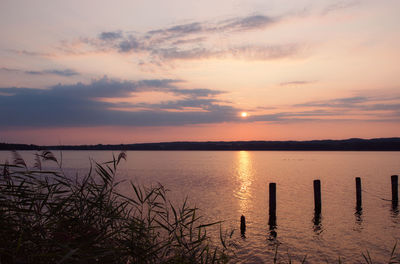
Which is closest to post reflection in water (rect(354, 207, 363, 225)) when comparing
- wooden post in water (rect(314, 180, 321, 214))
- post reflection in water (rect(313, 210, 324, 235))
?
post reflection in water (rect(313, 210, 324, 235))

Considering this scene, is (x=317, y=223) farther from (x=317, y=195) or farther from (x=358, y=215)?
(x=358, y=215)

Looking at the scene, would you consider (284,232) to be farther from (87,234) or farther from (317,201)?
(87,234)

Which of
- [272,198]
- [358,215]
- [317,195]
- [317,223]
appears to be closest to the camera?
[317,223]

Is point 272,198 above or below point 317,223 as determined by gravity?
above

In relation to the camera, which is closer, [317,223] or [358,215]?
[317,223]

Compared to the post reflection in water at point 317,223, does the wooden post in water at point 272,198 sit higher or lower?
higher

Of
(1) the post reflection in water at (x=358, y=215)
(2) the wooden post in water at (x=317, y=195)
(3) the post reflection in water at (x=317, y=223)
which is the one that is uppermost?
(2) the wooden post in water at (x=317, y=195)

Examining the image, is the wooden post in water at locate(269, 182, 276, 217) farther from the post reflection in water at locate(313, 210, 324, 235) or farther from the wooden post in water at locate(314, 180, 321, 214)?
the wooden post in water at locate(314, 180, 321, 214)

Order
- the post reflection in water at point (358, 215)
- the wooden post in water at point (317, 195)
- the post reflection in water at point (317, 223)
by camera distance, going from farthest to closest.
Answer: the wooden post in water at point (317, 195), the post reflection in water at point (358, 215), the post reflection in water at point (317, 223)

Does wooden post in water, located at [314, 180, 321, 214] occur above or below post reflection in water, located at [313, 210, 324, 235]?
above

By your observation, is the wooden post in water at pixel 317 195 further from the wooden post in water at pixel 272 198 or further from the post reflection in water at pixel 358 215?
the wooden post in water at pixel 272 198

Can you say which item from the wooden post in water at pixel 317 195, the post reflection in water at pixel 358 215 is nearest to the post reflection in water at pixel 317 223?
the wooden post in water at pixel 317 195

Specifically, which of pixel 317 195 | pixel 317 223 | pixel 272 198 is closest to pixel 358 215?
pixel 317 195

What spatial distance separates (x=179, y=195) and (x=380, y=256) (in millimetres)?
23762
